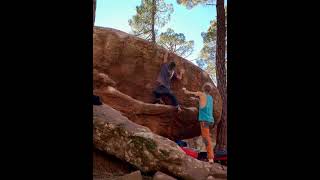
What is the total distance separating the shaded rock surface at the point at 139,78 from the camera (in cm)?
948

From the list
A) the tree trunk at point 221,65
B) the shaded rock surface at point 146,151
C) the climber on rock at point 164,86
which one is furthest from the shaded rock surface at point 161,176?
the climber on rock at point 164,86

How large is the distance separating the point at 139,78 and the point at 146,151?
4276 millimetres

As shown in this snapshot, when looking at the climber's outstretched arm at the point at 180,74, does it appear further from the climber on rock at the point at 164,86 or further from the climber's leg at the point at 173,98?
the climber's leg at the point at 173,98

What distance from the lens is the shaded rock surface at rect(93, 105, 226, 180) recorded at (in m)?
5.86

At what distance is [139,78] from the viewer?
1001 cm

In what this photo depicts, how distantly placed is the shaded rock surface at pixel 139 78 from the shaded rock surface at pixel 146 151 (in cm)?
311
